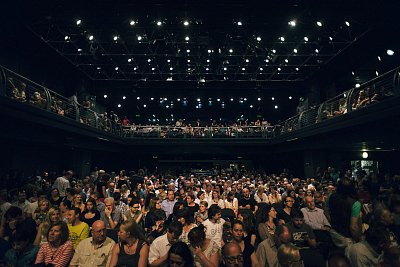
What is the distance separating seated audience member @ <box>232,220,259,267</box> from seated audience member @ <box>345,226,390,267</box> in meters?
1.44

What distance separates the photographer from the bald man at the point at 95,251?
4.65 m

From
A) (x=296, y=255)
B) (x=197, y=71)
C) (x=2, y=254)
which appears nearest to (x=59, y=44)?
(x=197, y=71)

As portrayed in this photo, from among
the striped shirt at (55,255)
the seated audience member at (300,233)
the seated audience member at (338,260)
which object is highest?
the seated audience member at (338,260)

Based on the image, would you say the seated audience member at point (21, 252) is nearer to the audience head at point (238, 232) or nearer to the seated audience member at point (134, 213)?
the seated audience member at point (134, 213)

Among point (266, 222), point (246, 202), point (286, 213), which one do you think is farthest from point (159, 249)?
point (246, 202)

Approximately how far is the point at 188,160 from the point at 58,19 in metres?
21.1

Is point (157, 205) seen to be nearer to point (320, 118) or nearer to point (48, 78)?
point (320, 118)

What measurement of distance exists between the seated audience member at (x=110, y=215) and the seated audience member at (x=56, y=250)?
244 cm

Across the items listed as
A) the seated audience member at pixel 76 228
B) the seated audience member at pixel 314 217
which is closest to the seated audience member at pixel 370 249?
the seated audience member at pixel 314 217

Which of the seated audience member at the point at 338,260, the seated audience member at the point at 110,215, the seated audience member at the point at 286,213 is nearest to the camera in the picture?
the seated audience member at the point at 338,260

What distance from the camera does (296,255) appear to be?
11.9 ft

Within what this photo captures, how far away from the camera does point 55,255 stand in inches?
187

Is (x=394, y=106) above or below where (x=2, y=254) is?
above

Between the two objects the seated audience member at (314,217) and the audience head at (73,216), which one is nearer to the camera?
the audience head at (73,216)
